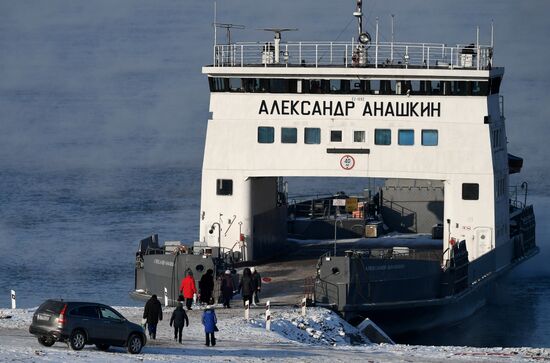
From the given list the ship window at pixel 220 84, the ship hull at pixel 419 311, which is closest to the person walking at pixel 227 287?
the ship hull at pixel 419 311

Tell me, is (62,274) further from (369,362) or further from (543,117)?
(543,117)

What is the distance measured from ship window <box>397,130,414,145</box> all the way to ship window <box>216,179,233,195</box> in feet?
15.0

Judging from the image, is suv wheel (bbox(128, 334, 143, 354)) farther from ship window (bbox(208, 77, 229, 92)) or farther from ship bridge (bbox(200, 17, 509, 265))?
ship window (bbox(208, 77, 229, 92))

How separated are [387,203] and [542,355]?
64.4 ft

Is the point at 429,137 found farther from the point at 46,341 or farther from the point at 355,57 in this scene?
the point at 46,341

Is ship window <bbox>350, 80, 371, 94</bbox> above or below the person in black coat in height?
above

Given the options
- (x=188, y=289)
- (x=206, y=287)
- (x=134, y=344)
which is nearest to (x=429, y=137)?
(x=206, y=287)

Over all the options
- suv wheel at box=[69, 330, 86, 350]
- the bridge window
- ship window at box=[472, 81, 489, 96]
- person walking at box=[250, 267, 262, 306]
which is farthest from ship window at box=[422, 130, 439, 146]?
suv wheel at box=[69, 330, 86, 350]

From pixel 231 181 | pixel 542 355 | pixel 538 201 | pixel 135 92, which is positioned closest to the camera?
pixel 542 355

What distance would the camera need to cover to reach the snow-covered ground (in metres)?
35.7

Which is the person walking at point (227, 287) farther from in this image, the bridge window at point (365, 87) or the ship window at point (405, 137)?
the ship window at point (405, 137)

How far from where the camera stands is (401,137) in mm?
48469

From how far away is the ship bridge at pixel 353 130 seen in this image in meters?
48.4

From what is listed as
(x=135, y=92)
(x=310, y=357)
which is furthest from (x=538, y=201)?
(x=135, y=92)
